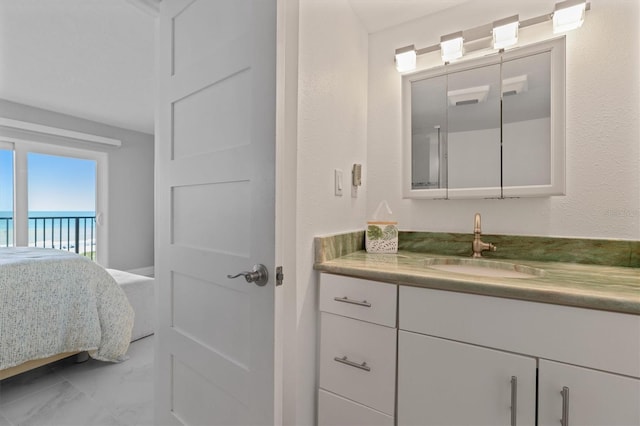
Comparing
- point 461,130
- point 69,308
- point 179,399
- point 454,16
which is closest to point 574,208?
point 461,130

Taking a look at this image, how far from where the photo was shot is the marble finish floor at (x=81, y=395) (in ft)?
5.13

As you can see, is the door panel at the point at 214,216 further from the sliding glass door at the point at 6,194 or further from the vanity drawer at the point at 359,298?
the sliding glass door at the point at 6,194

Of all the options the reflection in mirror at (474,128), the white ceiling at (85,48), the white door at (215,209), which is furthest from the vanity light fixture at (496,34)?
the white door at (215,209)

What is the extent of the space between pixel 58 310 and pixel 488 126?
2.66m

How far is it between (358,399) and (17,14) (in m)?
2.99

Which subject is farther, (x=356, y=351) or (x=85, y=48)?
(x=85, y=48)

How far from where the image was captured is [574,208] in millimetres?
1326

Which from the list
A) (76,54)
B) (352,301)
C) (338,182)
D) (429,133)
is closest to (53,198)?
(76,54)

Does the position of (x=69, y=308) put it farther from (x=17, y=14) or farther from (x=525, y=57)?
(x=525, y=57)

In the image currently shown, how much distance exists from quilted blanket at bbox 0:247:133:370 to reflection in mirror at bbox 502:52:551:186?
2537mm

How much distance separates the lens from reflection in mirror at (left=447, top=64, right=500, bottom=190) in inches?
58.4

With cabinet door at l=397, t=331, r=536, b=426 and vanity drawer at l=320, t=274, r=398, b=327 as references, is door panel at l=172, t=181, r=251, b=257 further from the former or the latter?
cabinet door at l=397, t=331, r=536, b=426

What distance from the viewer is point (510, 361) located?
Answer: 2.91ft

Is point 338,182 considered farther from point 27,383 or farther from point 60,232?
point 60,232
